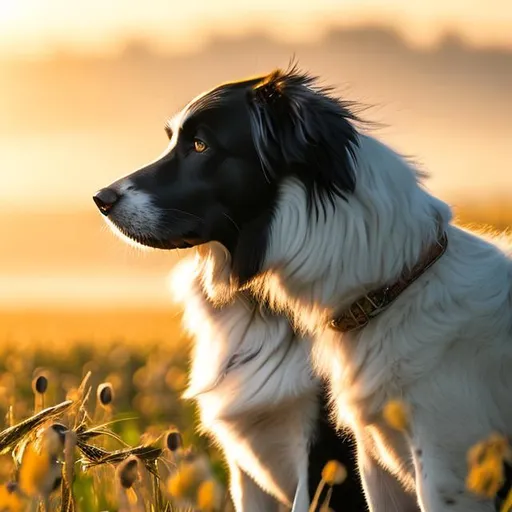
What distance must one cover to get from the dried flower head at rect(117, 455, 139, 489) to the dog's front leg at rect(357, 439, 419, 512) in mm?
1262

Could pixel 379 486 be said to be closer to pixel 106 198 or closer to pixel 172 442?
pixel 172 442

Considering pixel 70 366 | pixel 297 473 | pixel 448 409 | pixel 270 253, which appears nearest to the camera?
pixel 448 409

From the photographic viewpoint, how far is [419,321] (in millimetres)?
4359

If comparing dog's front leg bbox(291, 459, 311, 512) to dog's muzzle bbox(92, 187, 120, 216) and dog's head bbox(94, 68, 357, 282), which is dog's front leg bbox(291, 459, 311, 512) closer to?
dog's head bbox(94, 68, 357, 282)

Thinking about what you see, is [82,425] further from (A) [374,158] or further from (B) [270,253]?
(A) [374,158]

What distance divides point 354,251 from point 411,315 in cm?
35

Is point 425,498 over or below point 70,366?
over

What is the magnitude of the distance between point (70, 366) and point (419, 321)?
742 centimetres

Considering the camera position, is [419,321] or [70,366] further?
[70,366]

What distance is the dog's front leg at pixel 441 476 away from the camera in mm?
4262

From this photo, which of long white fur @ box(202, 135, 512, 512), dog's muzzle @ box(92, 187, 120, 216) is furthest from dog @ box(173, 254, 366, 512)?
dog's muzzle @ box(92, 187, 120, 216)

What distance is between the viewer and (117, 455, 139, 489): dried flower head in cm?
376

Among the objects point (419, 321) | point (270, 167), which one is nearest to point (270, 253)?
point (270, 167)

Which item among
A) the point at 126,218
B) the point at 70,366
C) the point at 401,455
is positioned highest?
the point at 126,218
